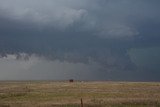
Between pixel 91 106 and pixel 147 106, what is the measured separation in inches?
255

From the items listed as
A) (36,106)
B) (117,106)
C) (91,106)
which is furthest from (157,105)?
(36,106)

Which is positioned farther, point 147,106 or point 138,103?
point 138,103

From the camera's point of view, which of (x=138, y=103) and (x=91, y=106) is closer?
(x=91, y=106)

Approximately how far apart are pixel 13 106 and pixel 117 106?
12731 millimetres

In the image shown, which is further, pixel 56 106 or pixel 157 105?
pixel 56 106

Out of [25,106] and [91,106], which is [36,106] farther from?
[91,106]

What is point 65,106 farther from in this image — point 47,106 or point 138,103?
point 138,103

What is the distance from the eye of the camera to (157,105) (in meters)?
41.4

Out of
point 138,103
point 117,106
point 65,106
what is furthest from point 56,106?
point 138,103

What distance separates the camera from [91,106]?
1670 inches

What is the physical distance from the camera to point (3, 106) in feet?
145

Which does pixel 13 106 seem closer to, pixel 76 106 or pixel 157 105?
pixel 76 106

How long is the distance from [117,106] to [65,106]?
6254mm

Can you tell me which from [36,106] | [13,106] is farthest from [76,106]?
[13,106]
